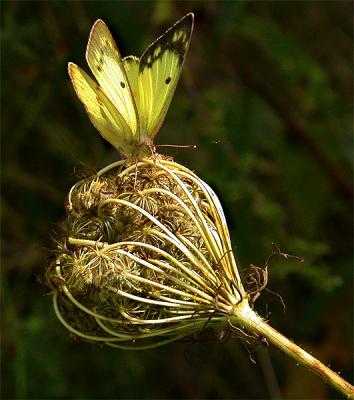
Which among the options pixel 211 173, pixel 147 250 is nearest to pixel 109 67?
pixel 147 250

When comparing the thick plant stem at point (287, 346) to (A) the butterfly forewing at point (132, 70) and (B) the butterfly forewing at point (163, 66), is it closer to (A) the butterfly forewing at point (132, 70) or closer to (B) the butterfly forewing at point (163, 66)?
(B) the butterfly forewing at point (163, 66)

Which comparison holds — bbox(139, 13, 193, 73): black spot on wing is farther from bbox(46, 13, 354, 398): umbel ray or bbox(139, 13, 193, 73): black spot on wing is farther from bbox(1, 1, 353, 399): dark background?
bbox(1, 1, 353, 399): dark background

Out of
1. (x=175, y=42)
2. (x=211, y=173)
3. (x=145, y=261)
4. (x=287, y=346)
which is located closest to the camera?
(x=287, y=346)

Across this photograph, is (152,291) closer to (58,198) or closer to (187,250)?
(187,250)

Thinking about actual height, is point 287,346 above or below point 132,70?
below

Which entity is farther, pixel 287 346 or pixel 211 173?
pixel 211 173

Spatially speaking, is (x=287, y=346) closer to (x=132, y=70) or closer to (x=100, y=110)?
(x=100, y=110)

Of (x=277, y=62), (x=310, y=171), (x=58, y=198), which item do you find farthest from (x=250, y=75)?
(x=58, y=198)
